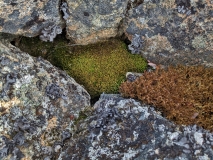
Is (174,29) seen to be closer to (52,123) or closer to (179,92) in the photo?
(179,92)

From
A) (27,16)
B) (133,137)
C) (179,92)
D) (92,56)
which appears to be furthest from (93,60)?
(133,137)

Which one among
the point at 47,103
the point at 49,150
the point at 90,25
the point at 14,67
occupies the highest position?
the point at 90,25

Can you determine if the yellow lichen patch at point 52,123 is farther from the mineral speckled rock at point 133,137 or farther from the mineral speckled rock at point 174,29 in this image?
the mineral speckled rock at point 174,29

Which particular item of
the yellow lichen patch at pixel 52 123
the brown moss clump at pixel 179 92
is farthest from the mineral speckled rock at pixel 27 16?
the brown moss clump at pixel 179 92

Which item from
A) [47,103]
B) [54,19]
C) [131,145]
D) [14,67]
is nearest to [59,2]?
[54,19]

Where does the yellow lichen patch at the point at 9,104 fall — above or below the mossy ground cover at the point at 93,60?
below

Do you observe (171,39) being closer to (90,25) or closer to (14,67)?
(90,25)

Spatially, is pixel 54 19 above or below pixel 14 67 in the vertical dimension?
above
